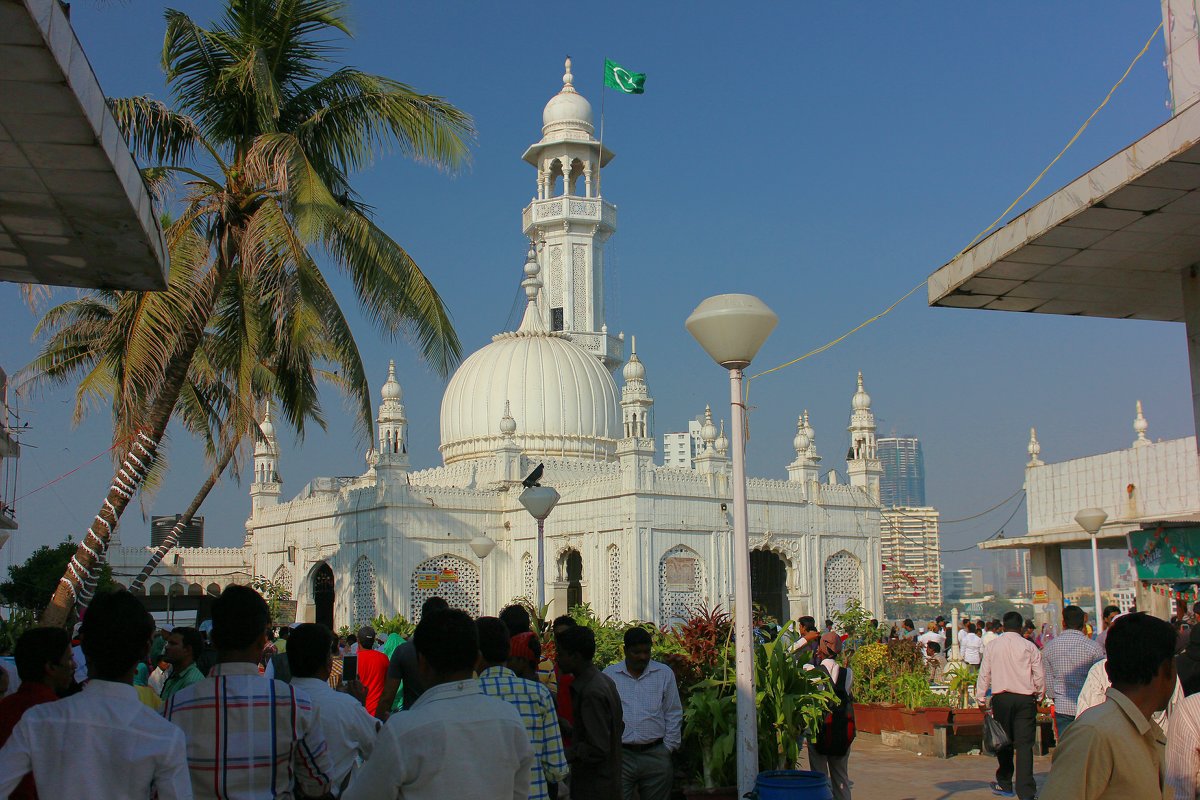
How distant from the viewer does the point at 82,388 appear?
53.2ft

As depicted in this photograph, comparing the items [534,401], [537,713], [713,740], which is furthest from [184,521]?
[537,713]

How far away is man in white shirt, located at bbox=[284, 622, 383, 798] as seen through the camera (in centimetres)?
461

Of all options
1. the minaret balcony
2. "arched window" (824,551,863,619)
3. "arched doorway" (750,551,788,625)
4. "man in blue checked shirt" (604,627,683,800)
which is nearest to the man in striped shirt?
"man in blue checked shirt" (604,627,683,800)

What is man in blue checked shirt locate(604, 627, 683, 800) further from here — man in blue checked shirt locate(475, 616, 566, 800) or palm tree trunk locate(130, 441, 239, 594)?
palm tree trunk locate(130, 441, 239, 594)

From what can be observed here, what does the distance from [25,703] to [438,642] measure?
6.20 ft

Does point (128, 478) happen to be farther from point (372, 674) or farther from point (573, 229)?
point (573, 229)

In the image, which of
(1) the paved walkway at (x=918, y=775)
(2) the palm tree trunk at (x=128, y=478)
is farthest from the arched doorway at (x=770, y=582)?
(2) the palm tree trunk at (x=128, y=478)

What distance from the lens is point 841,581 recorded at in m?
30.7

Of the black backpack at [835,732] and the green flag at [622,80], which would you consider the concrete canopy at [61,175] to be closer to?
the black backpack at [835,732]

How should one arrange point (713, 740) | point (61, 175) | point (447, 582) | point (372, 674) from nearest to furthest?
point (61, 175), point (713, 740), point (372, 674), point (447, 582)

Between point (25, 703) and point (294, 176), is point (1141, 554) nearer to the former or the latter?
point (294, 176)

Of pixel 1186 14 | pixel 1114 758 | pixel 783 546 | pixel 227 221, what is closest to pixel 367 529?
pixel 783 546

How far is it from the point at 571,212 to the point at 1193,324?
33.9 m

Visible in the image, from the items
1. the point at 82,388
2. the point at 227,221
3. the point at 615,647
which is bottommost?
the point at 615,647
